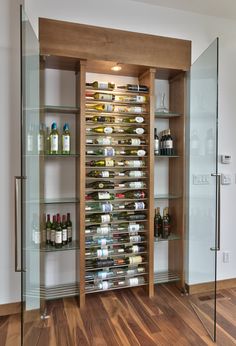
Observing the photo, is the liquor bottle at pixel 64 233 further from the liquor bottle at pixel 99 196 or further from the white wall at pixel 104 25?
the white wall at pixel 104 25

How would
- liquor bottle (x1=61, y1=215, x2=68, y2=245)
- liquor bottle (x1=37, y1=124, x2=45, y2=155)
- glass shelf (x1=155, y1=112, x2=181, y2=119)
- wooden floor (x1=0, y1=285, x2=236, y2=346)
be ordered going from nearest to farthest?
wooden floor (x1=0, y1=285, x2=236, y2=346)
liquor bottle (x1=37, y1=124, x2=45, y2=155)
liquor bottle (x1=61, y1=215, x2=68, y2=245)
glass shelf (x1=155, y1=112, x2=181, y2=119)

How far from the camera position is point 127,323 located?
7.12ft

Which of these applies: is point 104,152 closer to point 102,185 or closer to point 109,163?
point 109,163

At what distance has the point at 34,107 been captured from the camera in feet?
6.27

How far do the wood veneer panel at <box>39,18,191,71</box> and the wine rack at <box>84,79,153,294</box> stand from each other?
0.32 metres

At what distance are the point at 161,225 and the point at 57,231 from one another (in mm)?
1087

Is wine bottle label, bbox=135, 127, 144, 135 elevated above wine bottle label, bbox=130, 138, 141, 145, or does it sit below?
above

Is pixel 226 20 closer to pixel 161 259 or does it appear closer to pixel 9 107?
pixel 9 107

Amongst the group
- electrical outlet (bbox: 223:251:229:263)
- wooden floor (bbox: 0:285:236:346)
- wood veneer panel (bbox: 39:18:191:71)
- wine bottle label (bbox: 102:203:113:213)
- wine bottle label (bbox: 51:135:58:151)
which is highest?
wood veneer panel (bbox: 39:18:191:71)

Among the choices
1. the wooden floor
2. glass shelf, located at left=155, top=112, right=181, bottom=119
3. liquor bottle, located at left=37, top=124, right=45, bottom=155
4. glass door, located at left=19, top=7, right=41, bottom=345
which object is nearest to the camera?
glass door, located at left=19, top=7, right=41, bottom=345

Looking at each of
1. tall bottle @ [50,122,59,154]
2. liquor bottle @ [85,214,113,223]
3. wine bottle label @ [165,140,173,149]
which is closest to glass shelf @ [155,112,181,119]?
wine bottle label @ [165,140,173,149]

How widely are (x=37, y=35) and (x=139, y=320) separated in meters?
2.54

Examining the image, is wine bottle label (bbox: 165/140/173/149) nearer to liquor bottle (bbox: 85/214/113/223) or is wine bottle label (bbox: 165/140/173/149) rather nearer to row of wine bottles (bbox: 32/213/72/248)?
liquor bottle (bbox: 85/214/113/223)

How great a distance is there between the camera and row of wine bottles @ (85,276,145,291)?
8.06 ft
